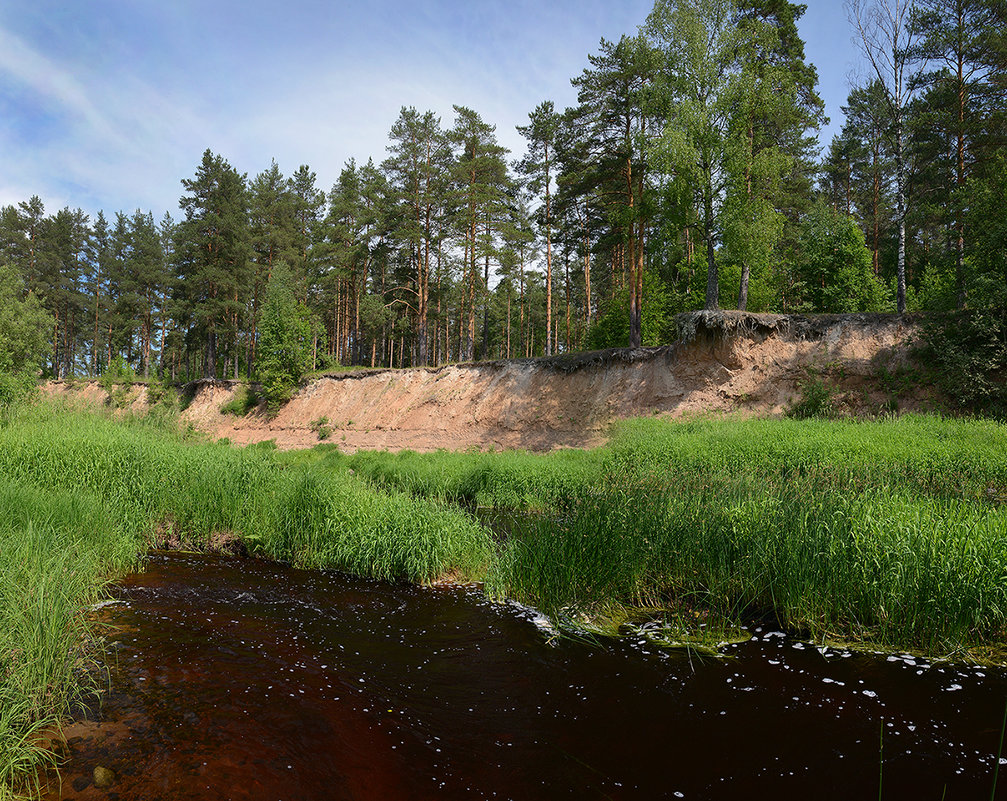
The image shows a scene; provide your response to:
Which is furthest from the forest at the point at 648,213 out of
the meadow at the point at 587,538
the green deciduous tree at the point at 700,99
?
the meadow at the point at 587,538

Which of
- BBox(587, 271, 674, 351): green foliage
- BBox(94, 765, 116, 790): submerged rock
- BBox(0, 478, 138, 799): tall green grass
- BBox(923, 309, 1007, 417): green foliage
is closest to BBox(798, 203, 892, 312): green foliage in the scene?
BBox(587, 271, 674, 351): green foliage

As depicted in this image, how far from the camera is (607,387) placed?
80.3ft

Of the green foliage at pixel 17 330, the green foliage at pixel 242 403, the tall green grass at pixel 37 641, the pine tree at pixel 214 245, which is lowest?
the tall green grass at pixel 37 641

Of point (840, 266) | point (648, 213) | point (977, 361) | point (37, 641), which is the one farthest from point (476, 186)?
point (37, 641)

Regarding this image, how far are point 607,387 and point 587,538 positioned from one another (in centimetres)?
1817

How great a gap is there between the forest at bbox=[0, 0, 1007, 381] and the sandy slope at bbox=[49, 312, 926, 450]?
1.86 m

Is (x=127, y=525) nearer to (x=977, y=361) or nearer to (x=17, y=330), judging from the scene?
(x=977, y=361)

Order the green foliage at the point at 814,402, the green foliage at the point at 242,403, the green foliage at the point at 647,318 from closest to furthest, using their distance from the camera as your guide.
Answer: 1. the green foliage at the point at 814,402
2. the green foliage at the point at 647,318
3. the green foliage at the point at 242,403

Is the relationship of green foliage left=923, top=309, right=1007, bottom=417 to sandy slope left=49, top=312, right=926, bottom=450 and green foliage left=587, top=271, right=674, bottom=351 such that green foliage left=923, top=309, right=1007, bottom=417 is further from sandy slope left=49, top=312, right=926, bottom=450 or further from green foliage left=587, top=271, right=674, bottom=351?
green foliage left=587, top=271, right=674, bottom=351

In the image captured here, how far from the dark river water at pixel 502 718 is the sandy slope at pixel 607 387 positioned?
17482 millimetres

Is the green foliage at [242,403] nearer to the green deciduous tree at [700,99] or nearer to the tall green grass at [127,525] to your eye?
the tall green grass at [127,525]

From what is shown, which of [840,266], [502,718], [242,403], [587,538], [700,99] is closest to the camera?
[502,718]

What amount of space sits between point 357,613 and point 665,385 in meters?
19.1

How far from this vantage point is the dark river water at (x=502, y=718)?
3.59 m
